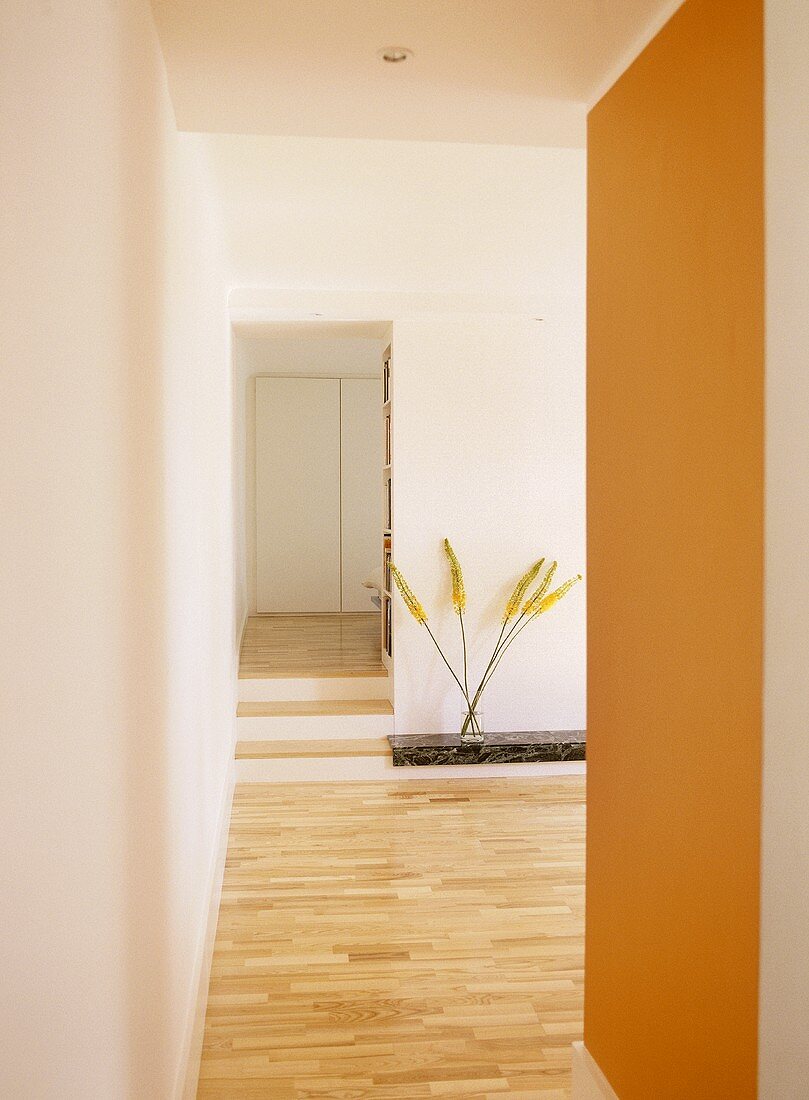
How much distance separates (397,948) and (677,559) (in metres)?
2.09

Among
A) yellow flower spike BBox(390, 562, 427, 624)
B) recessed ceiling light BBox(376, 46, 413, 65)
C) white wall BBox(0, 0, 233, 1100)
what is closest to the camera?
white wall BBox(0, 0, 233, 1100)

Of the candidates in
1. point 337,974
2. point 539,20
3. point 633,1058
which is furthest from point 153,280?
point 337,974

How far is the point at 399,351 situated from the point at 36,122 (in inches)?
184

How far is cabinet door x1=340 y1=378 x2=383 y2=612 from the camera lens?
9664 mm

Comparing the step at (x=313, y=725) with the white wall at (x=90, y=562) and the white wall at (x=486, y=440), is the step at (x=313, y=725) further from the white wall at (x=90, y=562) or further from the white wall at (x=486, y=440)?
the white wall at (x=90, y=562)

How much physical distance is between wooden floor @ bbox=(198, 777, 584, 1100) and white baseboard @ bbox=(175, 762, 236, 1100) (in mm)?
43

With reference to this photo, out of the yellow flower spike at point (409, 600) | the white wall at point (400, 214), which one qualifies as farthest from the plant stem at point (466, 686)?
the white wall at point (400, 214)

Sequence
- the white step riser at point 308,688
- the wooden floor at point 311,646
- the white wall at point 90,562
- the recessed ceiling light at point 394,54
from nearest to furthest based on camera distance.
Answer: the white wall at point 90,562 < the recessed ceiling light at point 394,54 < the white step riser at point 308,688 < the wooden floor at point 311,646

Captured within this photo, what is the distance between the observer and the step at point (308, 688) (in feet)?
19.5

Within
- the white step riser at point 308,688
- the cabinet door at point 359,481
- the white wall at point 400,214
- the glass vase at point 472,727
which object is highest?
the white wall at point 400,214

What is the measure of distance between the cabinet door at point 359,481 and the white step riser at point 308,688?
12.2ft

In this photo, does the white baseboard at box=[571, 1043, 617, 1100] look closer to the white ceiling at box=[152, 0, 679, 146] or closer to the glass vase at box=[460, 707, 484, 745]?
the white ceiling at box=[152, 0, 679, 146]

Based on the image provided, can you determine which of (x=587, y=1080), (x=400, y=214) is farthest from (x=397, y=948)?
(x=400, y=214)

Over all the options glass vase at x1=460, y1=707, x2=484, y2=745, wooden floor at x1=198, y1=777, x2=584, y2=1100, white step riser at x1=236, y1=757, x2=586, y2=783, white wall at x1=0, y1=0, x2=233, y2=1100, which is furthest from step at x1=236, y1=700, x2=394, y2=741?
white wall at x1=0, y1=0, x2=233, y2=1100
